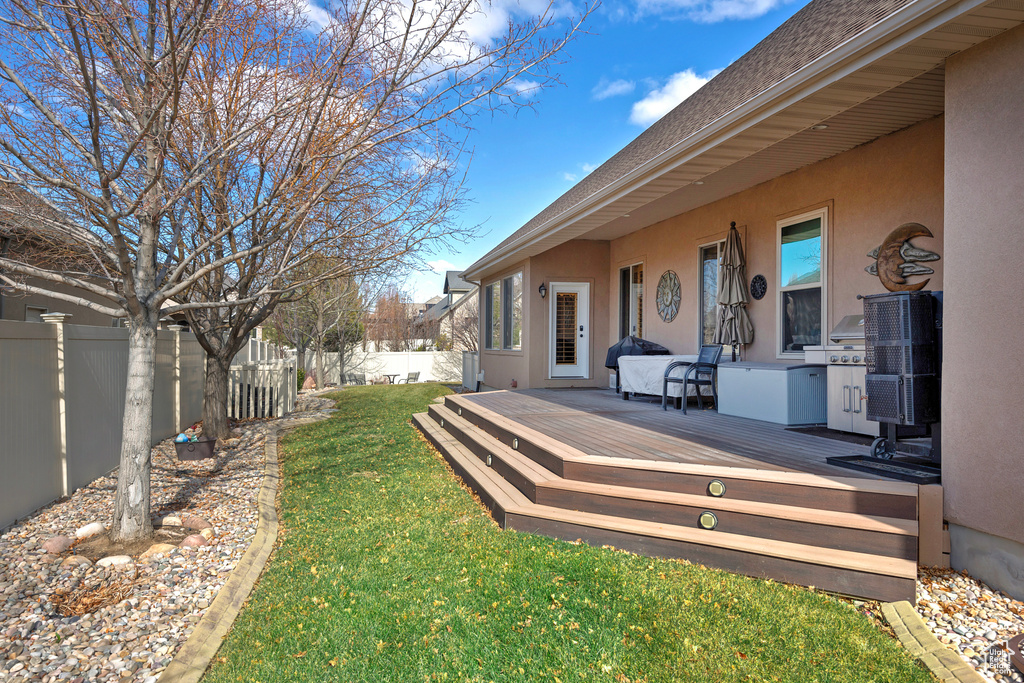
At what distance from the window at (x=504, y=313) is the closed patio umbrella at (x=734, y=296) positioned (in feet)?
15.2

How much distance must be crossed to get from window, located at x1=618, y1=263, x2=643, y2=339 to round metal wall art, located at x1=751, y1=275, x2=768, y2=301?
2.96m

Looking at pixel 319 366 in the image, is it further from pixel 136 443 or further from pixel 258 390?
pixel 136 443

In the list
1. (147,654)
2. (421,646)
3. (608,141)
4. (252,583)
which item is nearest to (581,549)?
(421,646)

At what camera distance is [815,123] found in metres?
4.40

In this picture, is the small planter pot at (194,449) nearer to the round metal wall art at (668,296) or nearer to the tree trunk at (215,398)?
the tree trunk at (215,398)

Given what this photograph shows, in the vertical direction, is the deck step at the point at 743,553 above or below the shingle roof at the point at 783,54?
below

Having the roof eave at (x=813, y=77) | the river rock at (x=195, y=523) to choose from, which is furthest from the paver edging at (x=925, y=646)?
the river rock at (x=195, y=523)

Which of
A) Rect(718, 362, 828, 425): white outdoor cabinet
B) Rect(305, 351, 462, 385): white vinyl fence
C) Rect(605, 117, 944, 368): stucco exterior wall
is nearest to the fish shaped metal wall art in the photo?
Rect(605, 117, 944, 368): stucco exterior wall

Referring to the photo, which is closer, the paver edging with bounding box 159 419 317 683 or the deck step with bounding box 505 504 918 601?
the paver edging with bounding box 159 419 317 683

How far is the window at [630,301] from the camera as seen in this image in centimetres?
1046

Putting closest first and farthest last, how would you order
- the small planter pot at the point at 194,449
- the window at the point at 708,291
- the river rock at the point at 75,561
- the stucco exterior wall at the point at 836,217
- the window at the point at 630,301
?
the river rock at the point at 75,561 → the stucco exterior wall at the point at 836,217 → the small planter pot at the point at 194,449 → the window at the point at 708,291 → the window at the point at 630,301

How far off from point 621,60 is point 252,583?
6687 mm

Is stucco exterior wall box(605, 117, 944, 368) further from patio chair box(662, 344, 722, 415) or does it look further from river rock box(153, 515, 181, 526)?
river rock box(153, 515, 181, 526)

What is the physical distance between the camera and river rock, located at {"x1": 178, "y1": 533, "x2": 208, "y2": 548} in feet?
13.9
